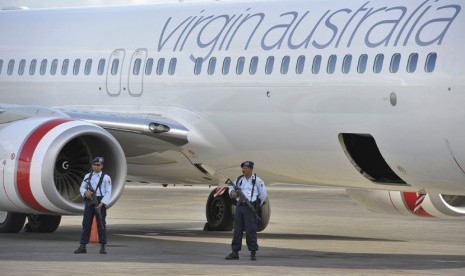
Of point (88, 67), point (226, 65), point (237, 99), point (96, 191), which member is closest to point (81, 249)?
point (96, 191)

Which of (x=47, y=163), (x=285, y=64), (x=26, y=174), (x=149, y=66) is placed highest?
(x=149, y=66)

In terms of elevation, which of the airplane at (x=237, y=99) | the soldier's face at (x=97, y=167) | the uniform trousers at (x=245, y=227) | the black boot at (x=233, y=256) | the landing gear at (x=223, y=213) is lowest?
the black boot at (x=233, y=256)

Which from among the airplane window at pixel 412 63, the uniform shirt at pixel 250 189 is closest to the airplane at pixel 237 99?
the airplane window at pixel 412 63

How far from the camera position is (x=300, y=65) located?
23531 mm

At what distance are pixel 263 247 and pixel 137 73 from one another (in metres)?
4.36

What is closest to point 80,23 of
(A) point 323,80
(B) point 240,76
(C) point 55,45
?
(C) point 55,45

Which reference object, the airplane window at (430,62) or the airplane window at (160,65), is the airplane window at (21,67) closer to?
the airplane window at (160,65)

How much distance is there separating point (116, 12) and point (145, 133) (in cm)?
342

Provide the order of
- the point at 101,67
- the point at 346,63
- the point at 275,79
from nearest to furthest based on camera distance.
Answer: the point at 346,63 < the point at 275,79 < the point at 101,67

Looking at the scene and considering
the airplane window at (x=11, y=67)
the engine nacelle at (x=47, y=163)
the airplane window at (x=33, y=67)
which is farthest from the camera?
the airplane window at (x=11, y=67)

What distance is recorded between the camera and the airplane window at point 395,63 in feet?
72.1

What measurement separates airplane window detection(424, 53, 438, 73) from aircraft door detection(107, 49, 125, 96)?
23.0 feet

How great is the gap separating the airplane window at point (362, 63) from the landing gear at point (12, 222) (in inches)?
304

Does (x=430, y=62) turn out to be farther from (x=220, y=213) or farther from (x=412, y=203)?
(x=220, y=213)
